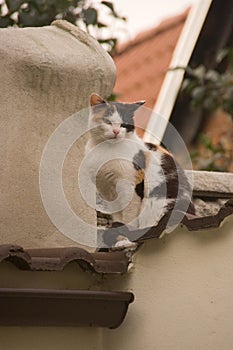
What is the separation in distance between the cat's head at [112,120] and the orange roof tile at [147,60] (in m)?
3.42

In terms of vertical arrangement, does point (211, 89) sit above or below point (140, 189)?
below

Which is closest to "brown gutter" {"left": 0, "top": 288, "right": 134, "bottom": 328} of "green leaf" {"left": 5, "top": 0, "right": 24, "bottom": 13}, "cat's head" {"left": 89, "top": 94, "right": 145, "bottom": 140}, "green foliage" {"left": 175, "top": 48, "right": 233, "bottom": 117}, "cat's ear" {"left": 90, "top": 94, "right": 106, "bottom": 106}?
"cat's ear" {"left": 90, "top": 94, "right": 106, "bottom": 106}

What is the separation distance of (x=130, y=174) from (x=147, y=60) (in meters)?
4.84

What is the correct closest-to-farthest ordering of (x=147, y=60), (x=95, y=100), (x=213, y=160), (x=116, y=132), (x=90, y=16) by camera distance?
(x=95, y=100) < (x=116, y=132) < (x=90, y=16) < (x=213, y=160) < (x=147, y=60)

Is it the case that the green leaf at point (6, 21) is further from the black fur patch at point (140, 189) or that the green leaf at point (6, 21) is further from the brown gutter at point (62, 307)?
the brown gutter at point (62, 307)

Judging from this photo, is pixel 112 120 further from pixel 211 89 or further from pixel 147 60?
pixel 147 60

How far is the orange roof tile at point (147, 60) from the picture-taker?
7.25m

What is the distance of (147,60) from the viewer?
25.7 ft

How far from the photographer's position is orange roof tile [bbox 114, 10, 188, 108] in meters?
7.25

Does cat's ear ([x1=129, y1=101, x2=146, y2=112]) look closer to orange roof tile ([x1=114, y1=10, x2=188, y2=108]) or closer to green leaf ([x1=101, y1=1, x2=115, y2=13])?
green leaf ([x1=101, y1=1, x2=115, y2=13])

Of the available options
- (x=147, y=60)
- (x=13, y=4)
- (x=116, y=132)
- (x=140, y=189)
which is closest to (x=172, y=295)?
(x=140, y=189)

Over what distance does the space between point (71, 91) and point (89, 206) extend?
14.6 inches

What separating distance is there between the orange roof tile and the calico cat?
3534mm

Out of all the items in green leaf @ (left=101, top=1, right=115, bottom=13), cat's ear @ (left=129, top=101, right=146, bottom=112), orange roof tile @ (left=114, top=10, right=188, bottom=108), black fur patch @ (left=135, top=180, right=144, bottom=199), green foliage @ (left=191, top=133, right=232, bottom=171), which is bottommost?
orange roof tile @ (left=114, top=10, right=188, bottom=108)
